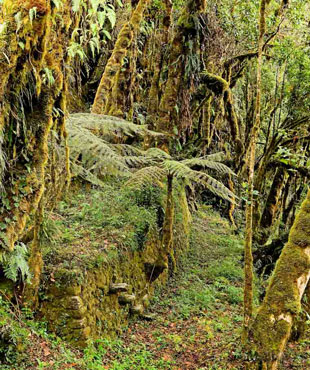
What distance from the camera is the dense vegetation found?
373 cm

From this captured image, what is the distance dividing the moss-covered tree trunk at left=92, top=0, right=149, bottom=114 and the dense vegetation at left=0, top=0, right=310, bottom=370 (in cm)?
3

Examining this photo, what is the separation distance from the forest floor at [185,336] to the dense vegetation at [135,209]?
32mm

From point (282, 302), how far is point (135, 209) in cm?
466

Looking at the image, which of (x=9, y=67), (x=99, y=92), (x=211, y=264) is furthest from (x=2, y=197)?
(x=211, y=264)

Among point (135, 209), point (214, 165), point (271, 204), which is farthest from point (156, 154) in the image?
point (271, 204)

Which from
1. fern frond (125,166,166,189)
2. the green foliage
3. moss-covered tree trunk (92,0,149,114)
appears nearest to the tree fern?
fern frond (125,166,166,189)

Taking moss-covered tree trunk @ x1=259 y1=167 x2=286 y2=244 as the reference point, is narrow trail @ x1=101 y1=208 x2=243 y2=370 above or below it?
below

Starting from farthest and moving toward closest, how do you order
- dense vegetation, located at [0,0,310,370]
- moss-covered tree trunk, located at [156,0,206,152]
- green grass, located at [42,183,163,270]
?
moss-covered tree trunk, located at [156,0,206,152] < green grass, located at [42,183,163,270] < dense vegetation, located at [0,0,310,370]

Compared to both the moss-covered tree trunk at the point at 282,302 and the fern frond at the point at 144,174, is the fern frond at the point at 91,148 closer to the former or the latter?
the fern frond at the point at 144,174

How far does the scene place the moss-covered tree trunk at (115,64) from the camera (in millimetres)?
8477

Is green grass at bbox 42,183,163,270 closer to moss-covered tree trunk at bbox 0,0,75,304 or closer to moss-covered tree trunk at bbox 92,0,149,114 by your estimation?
moss-covered tree trunk at bbox 0,0,75,304

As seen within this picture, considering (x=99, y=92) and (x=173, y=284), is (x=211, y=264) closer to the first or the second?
(x=173, y=284)

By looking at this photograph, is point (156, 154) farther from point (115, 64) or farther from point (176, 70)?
point (176, 70)

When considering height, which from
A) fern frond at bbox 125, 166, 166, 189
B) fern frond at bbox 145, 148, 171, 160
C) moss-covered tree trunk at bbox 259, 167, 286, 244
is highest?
fern frond at bbox 145, 148, 171, 160
